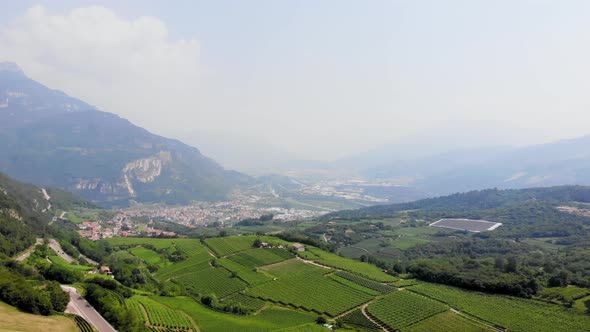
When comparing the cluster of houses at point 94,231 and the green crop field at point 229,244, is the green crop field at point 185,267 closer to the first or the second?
the green crop field at point 229,244

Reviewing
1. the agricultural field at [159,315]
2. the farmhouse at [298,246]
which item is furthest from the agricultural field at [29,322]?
the farmhouse at [298,246]

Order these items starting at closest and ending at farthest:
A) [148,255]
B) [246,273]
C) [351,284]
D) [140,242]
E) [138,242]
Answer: [351,284], [246,273], [148,255], [138,242], [140,242]

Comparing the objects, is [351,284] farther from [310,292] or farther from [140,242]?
[140,242]

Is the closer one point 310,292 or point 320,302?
point 320,302

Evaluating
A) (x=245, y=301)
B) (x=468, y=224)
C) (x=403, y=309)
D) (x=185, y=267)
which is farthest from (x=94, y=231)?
(x=468, y=224)

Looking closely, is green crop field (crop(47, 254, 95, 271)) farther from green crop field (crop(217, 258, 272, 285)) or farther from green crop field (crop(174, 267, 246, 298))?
green crop field (crop(217, 258, 272, 285))

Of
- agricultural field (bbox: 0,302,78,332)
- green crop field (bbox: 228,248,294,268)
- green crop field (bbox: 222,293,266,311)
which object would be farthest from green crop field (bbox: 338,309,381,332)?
agricultural field (bbox: 0,302,78,332)
